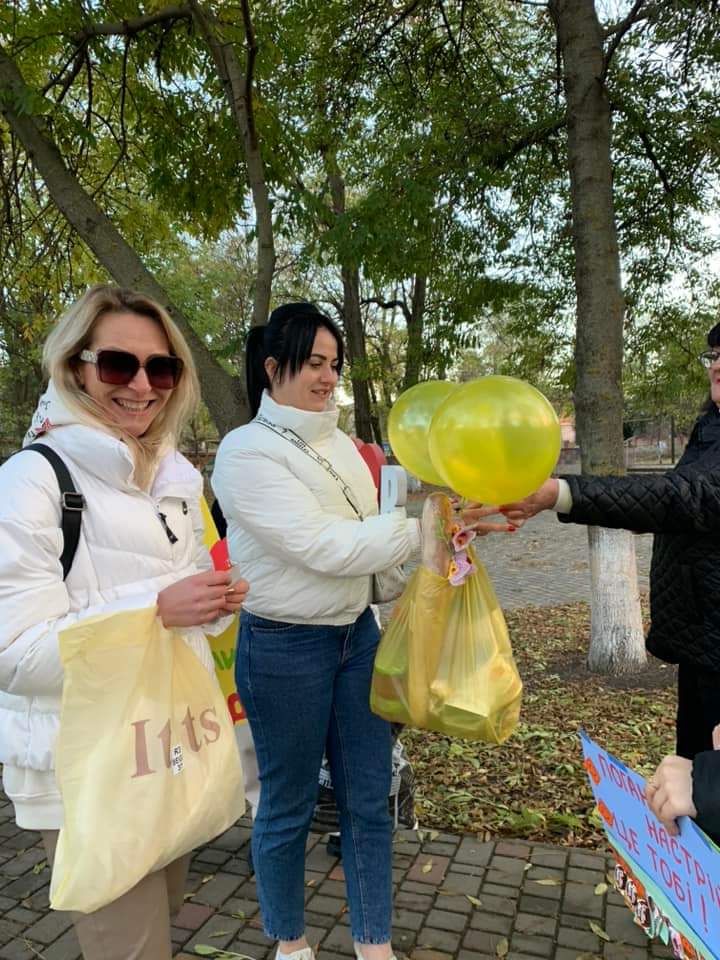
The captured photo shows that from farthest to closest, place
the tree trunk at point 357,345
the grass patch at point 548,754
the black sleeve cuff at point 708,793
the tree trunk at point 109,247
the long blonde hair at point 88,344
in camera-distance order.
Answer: the tree trunk at point 357,345
the tree trunk at point 109,247
the grass patch at point 548,754
the long blonde hair at point 88,344
the black sleeve cuff at point 708,793

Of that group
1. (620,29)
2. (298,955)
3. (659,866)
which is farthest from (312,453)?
(620,29)

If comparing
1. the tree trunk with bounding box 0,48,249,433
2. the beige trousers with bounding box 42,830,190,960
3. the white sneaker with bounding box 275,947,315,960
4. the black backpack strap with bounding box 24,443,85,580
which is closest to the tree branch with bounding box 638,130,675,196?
the tree trunk with bounding box 0,48,249,433

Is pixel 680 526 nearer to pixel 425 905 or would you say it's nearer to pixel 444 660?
pixel 444 660

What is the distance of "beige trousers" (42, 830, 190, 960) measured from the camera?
1.39 metres

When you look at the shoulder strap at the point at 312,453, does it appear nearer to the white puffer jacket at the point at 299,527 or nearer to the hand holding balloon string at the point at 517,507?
the white puffer jacket at the point at 299,527

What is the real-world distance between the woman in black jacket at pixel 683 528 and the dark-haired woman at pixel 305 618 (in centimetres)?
42

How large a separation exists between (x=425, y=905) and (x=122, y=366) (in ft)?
7.07

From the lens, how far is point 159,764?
1.38 metres

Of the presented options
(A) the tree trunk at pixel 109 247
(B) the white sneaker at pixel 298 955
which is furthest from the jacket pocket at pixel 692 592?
(A) the tree trunk at pixel 109 247

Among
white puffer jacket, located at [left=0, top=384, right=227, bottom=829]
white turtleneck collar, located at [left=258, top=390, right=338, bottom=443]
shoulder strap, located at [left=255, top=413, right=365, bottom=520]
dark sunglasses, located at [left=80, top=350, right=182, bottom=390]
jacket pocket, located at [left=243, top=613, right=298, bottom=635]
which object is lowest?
jacket pocket, located at [left=243, top=613, right=298, bottom=635]

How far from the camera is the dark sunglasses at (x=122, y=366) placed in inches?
63.2

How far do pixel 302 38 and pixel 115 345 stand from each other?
414cm

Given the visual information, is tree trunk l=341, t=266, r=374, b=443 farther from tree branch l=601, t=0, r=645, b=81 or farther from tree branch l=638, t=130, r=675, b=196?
tree branch l=601, t=0, r=645, b=81

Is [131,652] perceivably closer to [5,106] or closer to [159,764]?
[159,764]
